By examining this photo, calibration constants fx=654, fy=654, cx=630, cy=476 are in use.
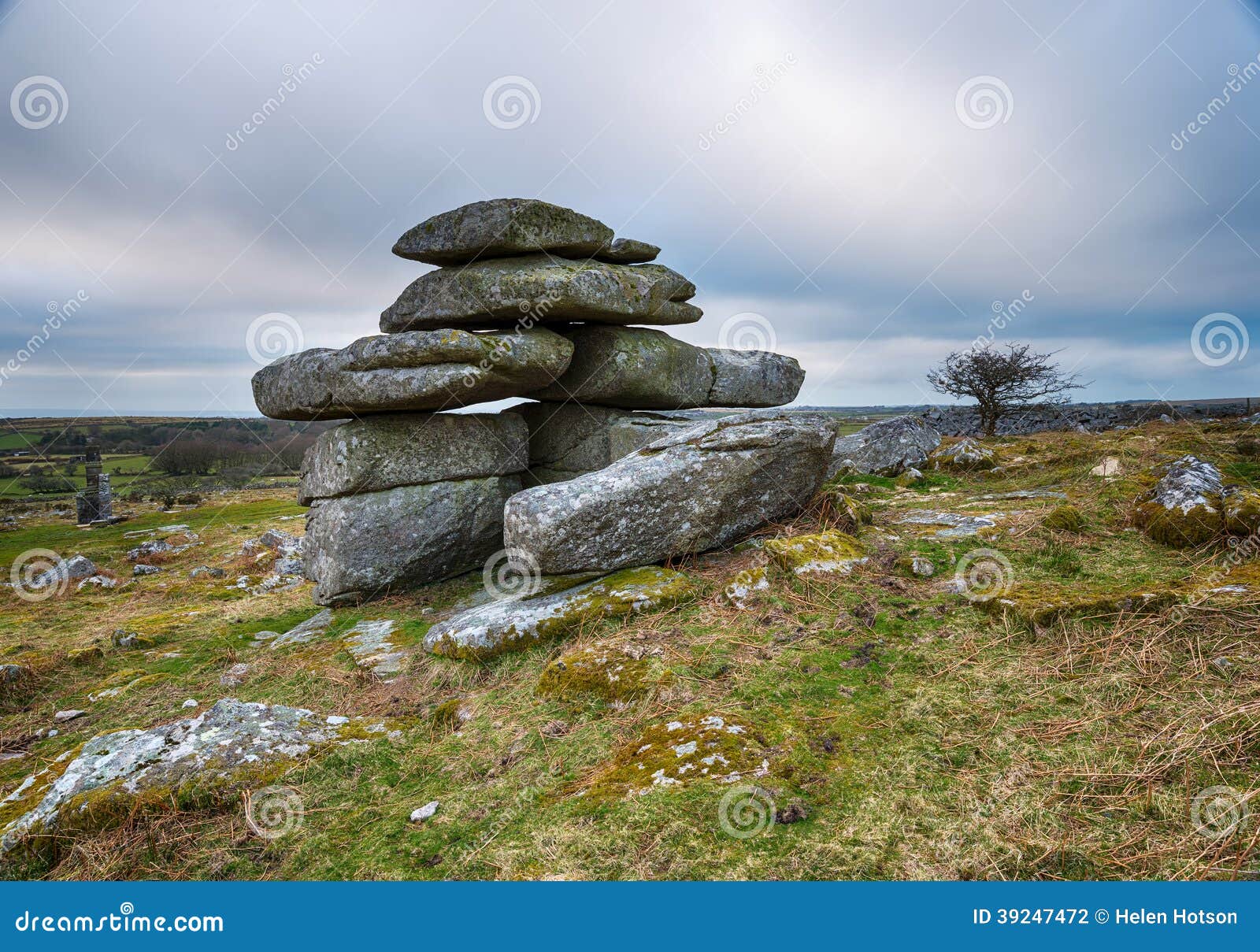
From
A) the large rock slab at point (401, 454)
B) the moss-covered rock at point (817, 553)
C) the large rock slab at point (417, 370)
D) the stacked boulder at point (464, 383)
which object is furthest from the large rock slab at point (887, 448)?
the large rock slab at point (401, 454)

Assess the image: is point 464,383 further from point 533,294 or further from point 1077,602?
point 1077,602

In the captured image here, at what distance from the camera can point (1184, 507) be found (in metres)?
7.73

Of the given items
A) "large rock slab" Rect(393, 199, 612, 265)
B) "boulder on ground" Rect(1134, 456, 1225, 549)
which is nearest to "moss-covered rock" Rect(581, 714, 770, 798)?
"boulder on ground" Rect(1134, 456, 1225, 549)

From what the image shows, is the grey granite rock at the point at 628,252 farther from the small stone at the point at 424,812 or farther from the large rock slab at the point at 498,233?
the small stone at the point at 424,812

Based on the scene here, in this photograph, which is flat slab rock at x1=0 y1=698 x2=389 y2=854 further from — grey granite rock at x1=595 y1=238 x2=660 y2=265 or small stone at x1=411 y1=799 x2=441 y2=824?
grey granite rock at x1=595 y1=238 x2=660 y2=265

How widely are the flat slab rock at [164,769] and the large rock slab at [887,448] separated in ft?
38.0

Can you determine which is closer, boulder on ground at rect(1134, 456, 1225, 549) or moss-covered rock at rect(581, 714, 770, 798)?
moss-covered rock at rect(581, 714, 770, 798)

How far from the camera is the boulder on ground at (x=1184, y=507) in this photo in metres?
7.43

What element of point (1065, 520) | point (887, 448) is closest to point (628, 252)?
point (887, 448)

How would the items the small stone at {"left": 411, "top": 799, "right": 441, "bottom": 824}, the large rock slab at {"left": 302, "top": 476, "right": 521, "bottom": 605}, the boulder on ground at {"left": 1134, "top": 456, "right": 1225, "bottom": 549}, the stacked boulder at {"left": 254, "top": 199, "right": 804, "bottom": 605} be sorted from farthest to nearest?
1. the large rock slab at {"left": 302, "top": 476, "right": 521, "bottom": 605}
2. the stacked boulder at {"left": 254, "top": 199, "right": 804, "bottom": 605}
3. the boulder on ground at {"left": 1134, "top": 456, "right": 1225, "bottom": 549}
4. the small stone at {"left": 411, "top": 799, "right": 441, "bottom": 824}

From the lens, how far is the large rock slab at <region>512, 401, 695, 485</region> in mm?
13602

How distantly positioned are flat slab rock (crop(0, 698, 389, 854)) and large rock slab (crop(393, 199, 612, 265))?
29.3 feet

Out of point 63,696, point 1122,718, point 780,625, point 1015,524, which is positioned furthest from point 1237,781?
point 63,696

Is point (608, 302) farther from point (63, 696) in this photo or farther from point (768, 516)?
point (63, 696)
